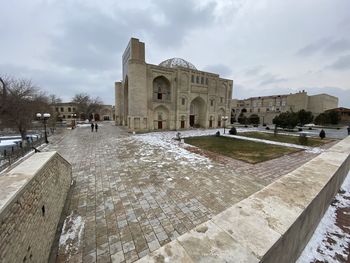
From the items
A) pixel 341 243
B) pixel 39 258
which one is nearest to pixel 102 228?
pixel 39 258

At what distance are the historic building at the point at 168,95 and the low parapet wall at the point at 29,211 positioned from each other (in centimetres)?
1928

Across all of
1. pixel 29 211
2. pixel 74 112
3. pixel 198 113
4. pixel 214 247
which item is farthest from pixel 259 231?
→ pixel 74 112

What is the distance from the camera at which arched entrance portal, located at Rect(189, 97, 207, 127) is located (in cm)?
3095

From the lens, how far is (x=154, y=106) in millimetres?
25250

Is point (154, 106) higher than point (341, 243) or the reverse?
higher

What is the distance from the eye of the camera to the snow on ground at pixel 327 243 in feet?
7.31

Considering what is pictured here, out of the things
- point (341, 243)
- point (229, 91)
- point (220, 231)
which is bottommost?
point (341, 243)

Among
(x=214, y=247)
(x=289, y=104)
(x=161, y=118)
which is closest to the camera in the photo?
(x=214, y=247)

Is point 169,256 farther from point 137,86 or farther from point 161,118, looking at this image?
point 161,118

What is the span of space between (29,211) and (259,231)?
344cm

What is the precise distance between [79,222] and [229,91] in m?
35.0

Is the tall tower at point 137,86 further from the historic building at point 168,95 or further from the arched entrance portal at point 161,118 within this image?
the arched entrance portal at point 161,118

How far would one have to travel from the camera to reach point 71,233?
345 centimetres

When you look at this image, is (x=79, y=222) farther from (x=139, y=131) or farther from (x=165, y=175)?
(x=139, y=131)
